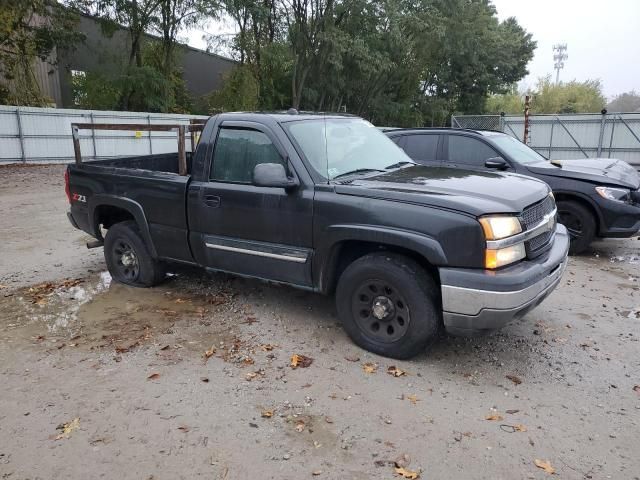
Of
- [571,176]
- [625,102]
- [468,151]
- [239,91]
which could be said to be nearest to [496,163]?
[468,151]

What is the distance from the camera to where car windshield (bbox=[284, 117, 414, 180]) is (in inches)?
167

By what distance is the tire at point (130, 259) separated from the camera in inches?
213

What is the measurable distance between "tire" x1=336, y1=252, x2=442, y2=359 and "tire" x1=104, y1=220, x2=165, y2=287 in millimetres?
2378

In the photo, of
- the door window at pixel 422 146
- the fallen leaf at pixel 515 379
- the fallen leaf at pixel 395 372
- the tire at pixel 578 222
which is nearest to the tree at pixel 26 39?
the door window at pixel 422 146

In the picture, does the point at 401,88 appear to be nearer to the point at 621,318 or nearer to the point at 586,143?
the point at 586,143

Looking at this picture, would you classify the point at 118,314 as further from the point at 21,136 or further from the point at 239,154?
the point at 21,136

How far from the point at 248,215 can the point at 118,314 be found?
167cm

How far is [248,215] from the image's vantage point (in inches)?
172

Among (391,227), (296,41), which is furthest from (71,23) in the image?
(391,227)

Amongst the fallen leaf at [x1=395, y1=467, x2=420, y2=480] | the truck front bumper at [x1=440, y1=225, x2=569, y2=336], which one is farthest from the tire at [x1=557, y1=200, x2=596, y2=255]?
the fallen leaf at [x1=395, y1=467, x2=420, y2=480]

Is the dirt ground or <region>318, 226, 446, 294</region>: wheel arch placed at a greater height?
<region>318, 226, 446, 294</region>: wheel arch

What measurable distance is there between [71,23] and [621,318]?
76.5 feet

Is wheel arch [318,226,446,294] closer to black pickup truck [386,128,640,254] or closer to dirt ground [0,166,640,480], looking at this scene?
dirt ground [0,166,640,480]

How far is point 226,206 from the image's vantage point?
4496 mm
